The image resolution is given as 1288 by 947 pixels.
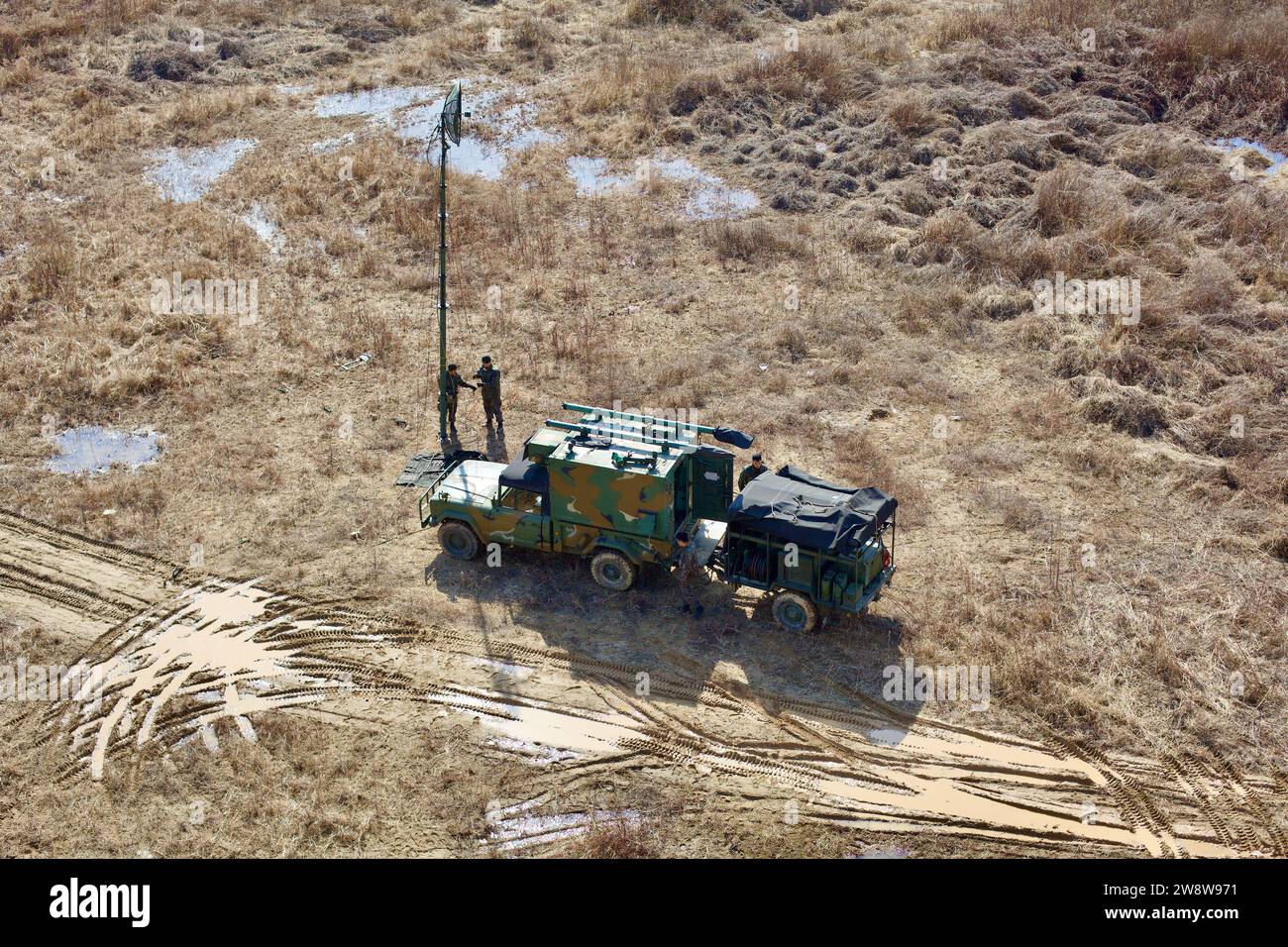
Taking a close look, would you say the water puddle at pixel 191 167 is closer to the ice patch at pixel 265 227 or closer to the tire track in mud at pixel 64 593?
the ice patch at pixel 265 227

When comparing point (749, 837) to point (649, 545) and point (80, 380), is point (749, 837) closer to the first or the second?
point (649, 545)

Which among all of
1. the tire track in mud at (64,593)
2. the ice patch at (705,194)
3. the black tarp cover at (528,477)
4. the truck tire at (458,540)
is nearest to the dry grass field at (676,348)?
the ice patch at (705,194)

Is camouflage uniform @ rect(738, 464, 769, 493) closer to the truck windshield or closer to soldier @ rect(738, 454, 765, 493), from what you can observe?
soldier @ rect(738, 454, 765, 493)

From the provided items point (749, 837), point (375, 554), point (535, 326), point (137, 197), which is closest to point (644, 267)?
point (535, 326)

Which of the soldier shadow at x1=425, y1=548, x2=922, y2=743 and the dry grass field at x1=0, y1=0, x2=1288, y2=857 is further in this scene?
the soldier shadow at x1=425, y1=548, x2=922, y2=743

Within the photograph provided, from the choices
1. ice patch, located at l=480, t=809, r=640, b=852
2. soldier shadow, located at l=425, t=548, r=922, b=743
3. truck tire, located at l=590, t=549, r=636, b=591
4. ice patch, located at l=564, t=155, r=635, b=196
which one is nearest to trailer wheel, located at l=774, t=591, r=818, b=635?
soldier shadow, located at l=425, t=548, r=922, b=743

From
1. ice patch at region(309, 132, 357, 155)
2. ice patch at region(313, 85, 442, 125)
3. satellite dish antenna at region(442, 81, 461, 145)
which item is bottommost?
ice patch at region(309, 132, 357, 155)

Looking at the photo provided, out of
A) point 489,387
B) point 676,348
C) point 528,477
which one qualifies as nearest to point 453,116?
point 489,387
